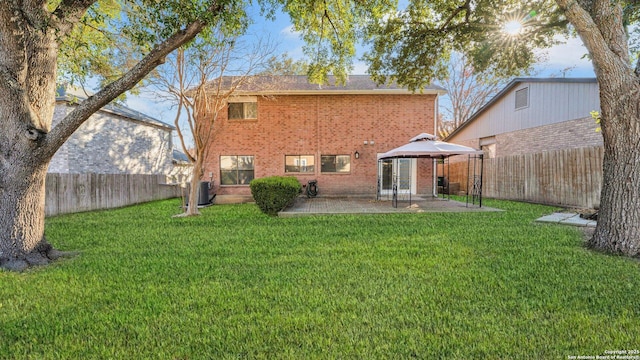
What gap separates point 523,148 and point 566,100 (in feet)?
9.20

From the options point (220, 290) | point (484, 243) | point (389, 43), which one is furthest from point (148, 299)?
point (389, 43)

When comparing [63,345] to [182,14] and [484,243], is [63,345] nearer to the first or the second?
[182,14]

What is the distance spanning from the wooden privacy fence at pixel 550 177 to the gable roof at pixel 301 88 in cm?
464

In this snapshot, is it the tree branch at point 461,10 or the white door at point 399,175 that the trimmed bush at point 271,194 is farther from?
the tree branch at point 461,10

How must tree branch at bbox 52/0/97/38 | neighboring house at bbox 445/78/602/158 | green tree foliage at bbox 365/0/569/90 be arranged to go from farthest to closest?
1. neighboring house at bbox 445/78/602/158
2. green tree foliage at bbox 365/0/569/90
3. tree branch at bbox 52/0/97/38

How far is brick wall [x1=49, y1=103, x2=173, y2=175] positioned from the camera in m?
12.8

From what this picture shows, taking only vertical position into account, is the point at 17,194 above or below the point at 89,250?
above

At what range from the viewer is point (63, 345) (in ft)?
7.68

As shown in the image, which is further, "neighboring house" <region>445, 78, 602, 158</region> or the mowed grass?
"neighboring house" <region>445, 78, 602, 158</region>

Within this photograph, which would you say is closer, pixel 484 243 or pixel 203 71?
pixel 484 243

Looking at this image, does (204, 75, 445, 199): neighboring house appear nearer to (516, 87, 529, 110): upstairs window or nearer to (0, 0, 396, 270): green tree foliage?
(516, 87, 529, 110): upstairs window

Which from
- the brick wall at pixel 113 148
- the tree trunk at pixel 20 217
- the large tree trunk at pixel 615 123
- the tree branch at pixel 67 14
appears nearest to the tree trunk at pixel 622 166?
the large tree trunk at pixel 615 123

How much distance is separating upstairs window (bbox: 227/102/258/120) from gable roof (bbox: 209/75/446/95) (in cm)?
81

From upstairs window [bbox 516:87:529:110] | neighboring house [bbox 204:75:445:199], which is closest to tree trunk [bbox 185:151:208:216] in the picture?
neighboring house [bbox 204:75:445:199]
